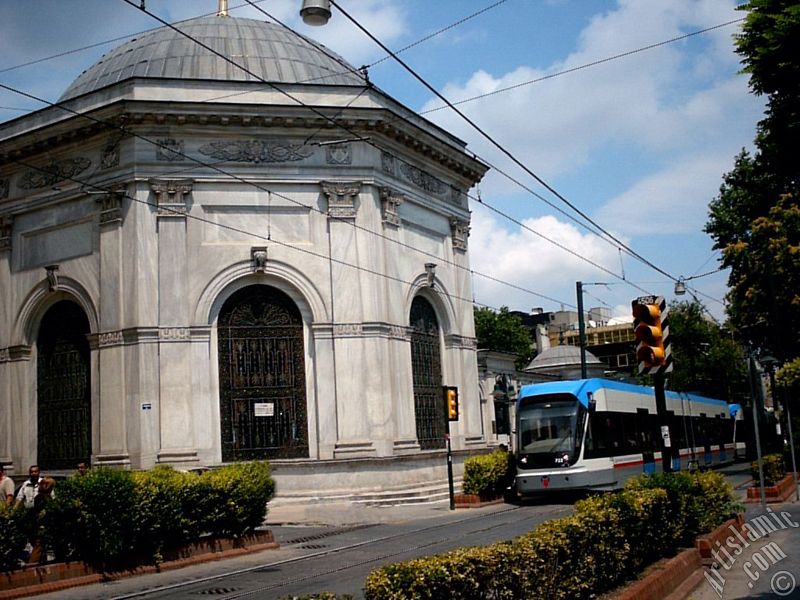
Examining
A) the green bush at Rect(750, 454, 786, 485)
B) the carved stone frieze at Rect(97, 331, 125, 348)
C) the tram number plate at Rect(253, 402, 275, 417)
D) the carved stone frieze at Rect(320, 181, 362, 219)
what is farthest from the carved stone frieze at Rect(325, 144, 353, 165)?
the green bush at Rect(750, 454, 786, 485)

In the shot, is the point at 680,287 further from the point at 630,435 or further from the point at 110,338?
the point at 110,338

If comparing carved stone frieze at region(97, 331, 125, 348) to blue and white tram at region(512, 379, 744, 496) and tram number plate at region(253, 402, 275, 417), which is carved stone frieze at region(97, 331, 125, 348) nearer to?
tram number plate at region(253, 402, 275, 417)

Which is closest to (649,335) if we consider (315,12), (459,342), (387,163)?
(315,12)

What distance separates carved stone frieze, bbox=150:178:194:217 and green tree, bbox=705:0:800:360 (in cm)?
1485

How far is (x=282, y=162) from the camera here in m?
26.8

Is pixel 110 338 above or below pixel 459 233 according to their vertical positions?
below

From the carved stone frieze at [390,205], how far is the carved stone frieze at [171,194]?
19.0 feet

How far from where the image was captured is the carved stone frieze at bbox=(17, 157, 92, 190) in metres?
27.0

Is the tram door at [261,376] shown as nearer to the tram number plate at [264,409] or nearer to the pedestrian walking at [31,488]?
the tram number plate at [264,409]

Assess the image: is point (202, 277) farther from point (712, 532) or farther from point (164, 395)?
point (712, 532)

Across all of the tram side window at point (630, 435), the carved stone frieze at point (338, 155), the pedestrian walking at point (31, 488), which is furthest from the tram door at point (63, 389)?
the tram side window at point (630, 435)

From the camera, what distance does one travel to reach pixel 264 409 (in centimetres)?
2611

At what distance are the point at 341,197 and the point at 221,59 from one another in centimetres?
675

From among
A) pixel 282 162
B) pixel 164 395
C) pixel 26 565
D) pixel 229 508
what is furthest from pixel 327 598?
pixel 282 162
